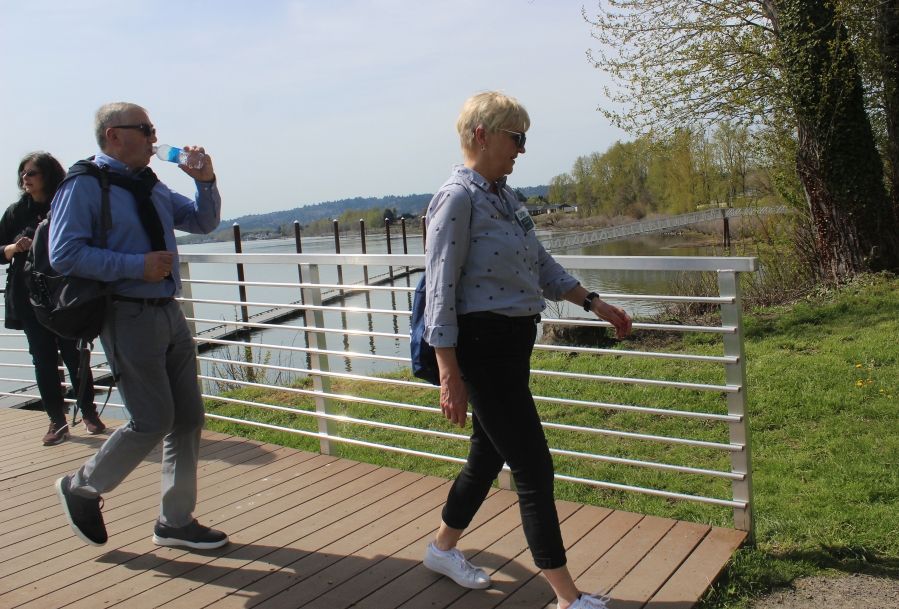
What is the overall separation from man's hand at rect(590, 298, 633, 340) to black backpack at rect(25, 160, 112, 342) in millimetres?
1741

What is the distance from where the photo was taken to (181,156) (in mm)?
2854

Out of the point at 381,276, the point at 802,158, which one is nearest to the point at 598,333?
the point at 802,158

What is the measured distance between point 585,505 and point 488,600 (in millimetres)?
873

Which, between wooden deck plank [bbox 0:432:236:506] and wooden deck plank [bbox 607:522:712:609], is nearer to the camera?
wooden deck plank [bbox 607:522:712:609]

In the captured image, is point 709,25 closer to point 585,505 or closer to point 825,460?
point 825,460

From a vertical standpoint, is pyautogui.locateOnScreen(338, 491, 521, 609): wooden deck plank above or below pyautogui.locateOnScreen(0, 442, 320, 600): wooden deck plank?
below

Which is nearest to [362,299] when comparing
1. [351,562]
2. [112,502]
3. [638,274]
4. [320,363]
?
[638,274]

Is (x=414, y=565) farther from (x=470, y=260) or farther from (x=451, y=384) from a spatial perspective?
(x=470, y=260)

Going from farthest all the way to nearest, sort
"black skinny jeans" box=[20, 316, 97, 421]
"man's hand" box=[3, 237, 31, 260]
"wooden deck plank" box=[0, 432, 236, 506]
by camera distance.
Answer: "black skinny jeans" box=[20, 316, 97, 421] < "man's hand" box=[3, 237, 31, 260] < "wooden deck plank" box=[0, 432, 236, 506]

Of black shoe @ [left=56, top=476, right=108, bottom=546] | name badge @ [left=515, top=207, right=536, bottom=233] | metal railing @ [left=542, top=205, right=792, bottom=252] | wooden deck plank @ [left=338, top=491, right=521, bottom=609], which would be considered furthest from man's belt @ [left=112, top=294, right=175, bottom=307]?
metal railing @ [left=542, top=205, right=792, bottom=252]

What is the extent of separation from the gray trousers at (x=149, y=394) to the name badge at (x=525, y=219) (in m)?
1.42

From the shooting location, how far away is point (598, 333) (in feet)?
27.0

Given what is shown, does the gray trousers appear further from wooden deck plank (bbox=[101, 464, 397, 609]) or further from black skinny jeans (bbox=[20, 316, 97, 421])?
black skinny jeans (bbox=[20, 316, 97, 421])

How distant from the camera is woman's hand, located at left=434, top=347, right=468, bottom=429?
2.05 m
